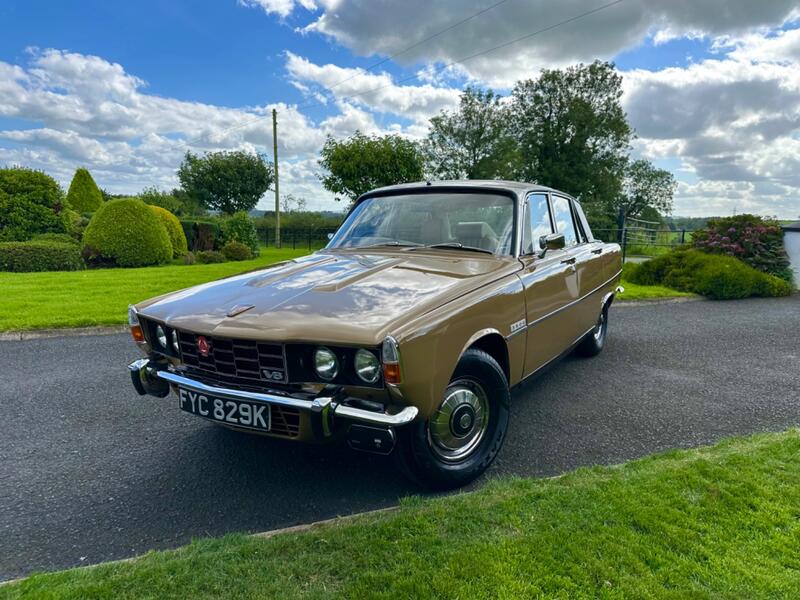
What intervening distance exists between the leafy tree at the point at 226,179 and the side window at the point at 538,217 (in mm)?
38755

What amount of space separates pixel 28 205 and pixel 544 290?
17734 mm

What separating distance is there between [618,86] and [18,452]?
40.3 meters

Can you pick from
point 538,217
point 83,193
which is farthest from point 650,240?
point 83,193

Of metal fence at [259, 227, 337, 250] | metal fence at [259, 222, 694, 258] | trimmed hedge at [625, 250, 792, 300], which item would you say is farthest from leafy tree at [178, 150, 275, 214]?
trimmed hedge at [625, 250, 792, 300]

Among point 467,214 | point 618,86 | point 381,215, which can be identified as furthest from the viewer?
point 618,86

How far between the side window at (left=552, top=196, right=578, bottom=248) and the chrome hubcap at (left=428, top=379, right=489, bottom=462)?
82.1 inches

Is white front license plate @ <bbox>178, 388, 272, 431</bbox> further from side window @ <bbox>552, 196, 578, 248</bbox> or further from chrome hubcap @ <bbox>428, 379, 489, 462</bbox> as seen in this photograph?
side window @ <bbox>552, 196, 578, 248</bbox>

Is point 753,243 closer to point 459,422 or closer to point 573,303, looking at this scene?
point 573,303

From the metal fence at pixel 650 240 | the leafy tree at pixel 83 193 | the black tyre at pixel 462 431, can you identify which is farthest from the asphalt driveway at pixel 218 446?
the leafy tree at pixel 83 193

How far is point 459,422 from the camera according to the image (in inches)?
105

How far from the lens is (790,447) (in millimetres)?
2953

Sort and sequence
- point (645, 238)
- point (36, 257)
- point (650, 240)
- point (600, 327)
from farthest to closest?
point (645, 238) → point (650, 240) → point (36, 257) → point (600, 327)

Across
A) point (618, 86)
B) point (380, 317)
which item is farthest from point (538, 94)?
point (380, 317)

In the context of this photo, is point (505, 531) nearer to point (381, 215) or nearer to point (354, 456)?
point (354, 456)
